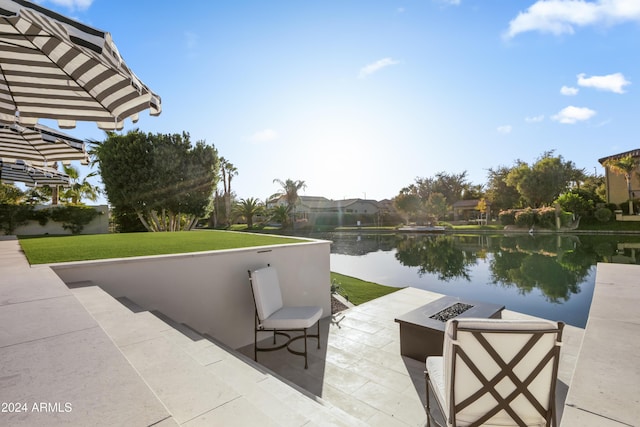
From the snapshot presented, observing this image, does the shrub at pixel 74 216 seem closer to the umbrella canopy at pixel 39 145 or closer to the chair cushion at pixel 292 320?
the umbrella canopy at pixel 39 145

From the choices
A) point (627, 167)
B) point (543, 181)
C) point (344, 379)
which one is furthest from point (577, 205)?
point (344, 379)

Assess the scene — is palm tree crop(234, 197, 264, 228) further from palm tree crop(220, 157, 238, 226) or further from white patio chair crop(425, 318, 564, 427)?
white patio chair crop(425, 318, 564, 427)

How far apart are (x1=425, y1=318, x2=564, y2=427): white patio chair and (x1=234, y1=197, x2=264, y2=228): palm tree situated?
3353 cm

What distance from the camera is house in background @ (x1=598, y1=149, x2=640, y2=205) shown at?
77.8 ft

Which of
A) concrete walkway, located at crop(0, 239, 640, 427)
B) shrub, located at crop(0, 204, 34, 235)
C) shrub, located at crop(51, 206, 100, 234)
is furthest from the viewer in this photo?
shrub, located at crop(51, 206, 100, 234)

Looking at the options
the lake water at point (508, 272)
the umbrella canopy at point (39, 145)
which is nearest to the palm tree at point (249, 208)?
the lake water at point (508, 272)

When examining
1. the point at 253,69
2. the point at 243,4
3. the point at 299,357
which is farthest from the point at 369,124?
the point at 299,357

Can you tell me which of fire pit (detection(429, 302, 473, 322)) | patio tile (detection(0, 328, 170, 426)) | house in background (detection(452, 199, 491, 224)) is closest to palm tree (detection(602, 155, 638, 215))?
house in background (detection(452, 199, 491, 224))

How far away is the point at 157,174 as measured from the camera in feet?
39.4

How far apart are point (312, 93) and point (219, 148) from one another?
602cm

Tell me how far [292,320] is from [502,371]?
255 cm

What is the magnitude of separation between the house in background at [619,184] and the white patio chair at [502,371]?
3227 cm

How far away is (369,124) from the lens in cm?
1350

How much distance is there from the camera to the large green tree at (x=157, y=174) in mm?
11625
